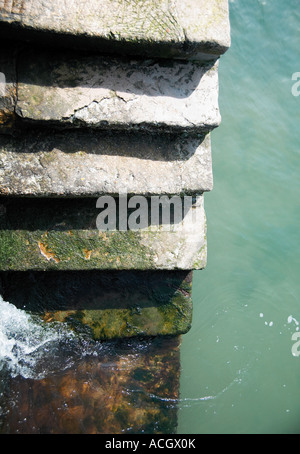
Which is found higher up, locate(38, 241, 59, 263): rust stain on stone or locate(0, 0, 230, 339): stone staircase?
locate(0, 0, 230, 339): stone staircase

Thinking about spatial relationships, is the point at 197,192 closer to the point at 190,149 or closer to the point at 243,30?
the point at 190,149

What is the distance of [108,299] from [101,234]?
0.44 metres

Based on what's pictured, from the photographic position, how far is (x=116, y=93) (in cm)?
165

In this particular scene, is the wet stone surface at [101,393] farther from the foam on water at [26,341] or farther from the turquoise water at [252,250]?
the turquoise water at [252,250]

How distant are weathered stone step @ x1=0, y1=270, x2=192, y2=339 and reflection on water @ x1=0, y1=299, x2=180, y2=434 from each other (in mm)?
90

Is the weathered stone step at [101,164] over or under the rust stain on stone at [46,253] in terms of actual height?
over

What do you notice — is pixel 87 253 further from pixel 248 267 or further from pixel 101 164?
pixel 248 267

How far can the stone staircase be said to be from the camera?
1556 mm

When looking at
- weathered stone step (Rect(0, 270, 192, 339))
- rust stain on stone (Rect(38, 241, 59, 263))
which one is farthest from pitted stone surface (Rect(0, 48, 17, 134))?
weathered stone step (Rect(0, 270, 192, 339))

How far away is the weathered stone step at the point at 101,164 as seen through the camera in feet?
5.56

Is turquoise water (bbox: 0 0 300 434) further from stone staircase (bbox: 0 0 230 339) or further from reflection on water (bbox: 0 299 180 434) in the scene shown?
stone staircase (bbox: 0 0 230 339)

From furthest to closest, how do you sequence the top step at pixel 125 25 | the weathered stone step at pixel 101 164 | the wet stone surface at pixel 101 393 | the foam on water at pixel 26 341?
1. the foam on water at pixel 26 341
2. the wet stone surface at pixel 101 393
3. the weathered stone step at pixel 101 164
4. the top step at pixel 125 25

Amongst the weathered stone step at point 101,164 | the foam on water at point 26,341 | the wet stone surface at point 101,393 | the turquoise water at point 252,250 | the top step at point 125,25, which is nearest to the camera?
the top step at point 125,25

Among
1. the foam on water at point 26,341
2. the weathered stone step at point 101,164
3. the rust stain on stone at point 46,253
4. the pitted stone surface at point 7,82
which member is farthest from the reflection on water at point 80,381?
the pitted stone surface at point 7,82
